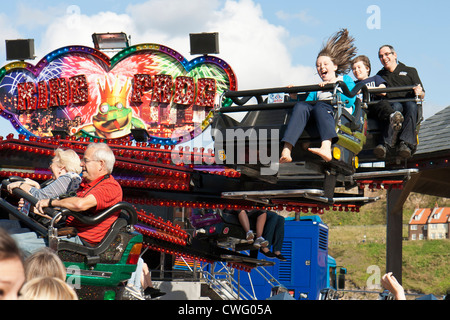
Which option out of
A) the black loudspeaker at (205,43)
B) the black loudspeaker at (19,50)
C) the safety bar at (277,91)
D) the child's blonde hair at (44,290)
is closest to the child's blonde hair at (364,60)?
the safety bar at (277,91)

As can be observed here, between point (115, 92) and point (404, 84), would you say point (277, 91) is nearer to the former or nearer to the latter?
point (404, 84)

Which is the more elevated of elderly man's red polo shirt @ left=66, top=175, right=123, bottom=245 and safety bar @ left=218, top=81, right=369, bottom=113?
safety bar @ left=218, top=81, right=369, bottom=113

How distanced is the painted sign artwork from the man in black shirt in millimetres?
5971

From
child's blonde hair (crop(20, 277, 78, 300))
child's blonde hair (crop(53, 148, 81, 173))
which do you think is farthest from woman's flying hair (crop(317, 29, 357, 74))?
child's blonde hair (crop(20, 277, 78, 300))

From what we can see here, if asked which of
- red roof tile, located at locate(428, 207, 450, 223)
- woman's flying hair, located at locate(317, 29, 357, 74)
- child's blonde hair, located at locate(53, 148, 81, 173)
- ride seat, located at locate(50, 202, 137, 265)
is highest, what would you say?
woman's flying hair, located at locate(317, 29, 357, 74)

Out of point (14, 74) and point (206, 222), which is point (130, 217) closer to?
point (206, 222)

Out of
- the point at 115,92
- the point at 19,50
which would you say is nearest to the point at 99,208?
the point at 115,92

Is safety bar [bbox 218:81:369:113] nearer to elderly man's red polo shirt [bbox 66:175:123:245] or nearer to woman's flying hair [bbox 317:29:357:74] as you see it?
woman's flying hair [bbox 317:29:357:74]

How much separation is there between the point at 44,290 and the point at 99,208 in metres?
3.01

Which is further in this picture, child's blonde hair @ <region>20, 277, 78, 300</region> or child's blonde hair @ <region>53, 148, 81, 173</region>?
child's blonde hair @ <region>53, 148, 81, 173</region>

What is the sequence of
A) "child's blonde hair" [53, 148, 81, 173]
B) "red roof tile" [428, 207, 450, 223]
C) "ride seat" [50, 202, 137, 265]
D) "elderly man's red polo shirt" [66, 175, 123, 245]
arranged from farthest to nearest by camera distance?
"red roof tile" [428, 207, 450, 223] < "child's blonde hair" [53, 148, 81, 173] < "elderly man's red polo shirt" [66, 175, 123, 245] < "ride seat" [50, 202, 137, 265]

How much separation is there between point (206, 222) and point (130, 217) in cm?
370

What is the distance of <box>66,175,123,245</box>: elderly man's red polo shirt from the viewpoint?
17.2 feet

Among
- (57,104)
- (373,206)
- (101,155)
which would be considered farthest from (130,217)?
(373,206)
